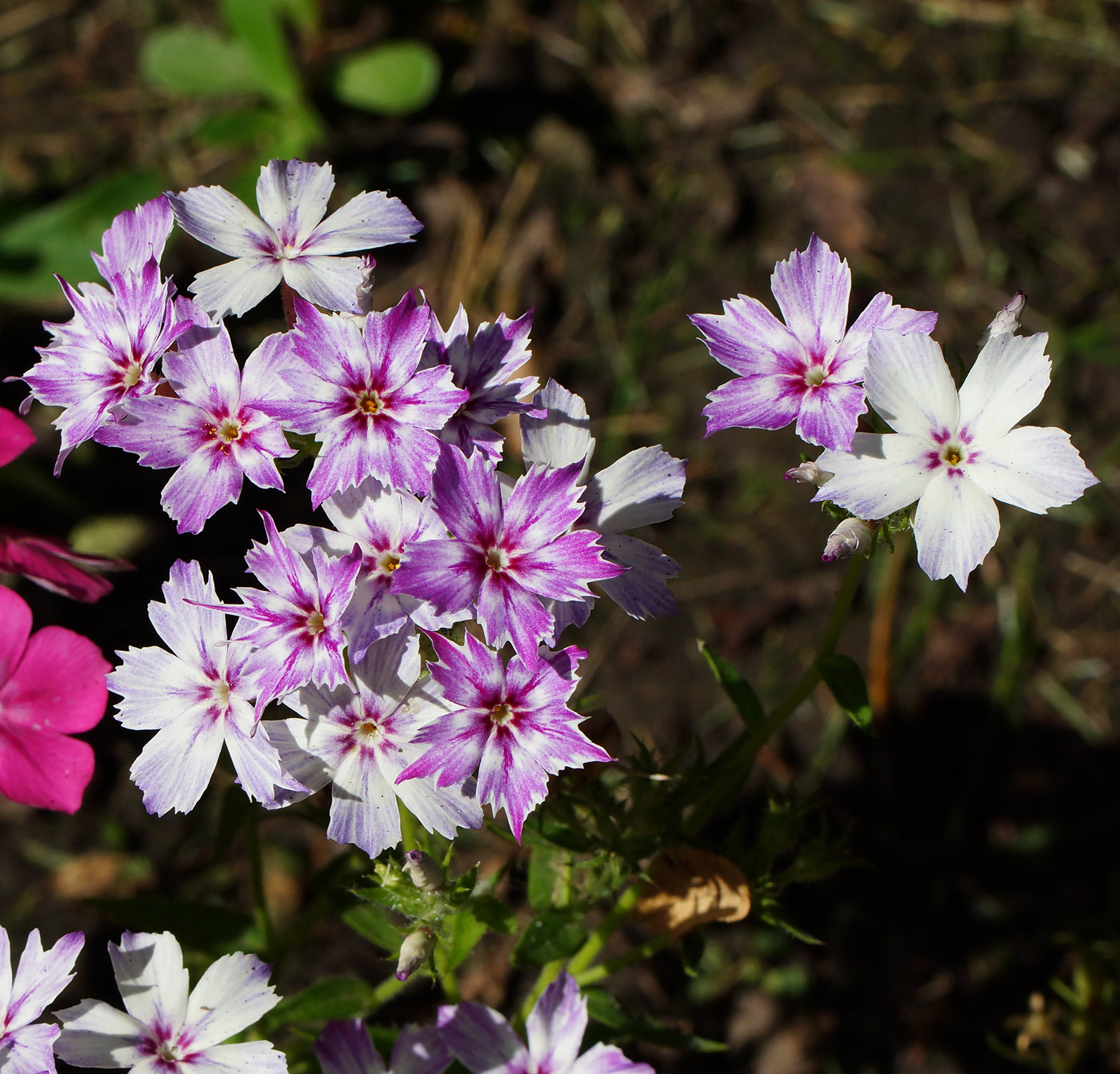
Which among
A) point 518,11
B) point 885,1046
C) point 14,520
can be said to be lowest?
point 885,1046

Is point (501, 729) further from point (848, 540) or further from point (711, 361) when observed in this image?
point (711, 361)

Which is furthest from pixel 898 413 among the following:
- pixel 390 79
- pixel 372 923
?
pixel 390 79

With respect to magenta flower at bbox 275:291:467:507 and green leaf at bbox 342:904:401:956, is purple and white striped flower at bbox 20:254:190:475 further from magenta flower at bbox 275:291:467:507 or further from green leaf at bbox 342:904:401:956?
green leaf at bbox 342:904:401:956

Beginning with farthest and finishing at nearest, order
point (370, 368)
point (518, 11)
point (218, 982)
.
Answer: point (518, 11), point (218, 982), point (370, 368)

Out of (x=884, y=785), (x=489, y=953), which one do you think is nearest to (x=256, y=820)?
(x=489, y=953)

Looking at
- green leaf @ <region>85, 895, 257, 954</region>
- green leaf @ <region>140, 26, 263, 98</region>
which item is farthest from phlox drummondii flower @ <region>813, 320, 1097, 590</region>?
green leaf @ <region>140, 26, 263, 98</region>

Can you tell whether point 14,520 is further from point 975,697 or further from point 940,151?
point 940,151
